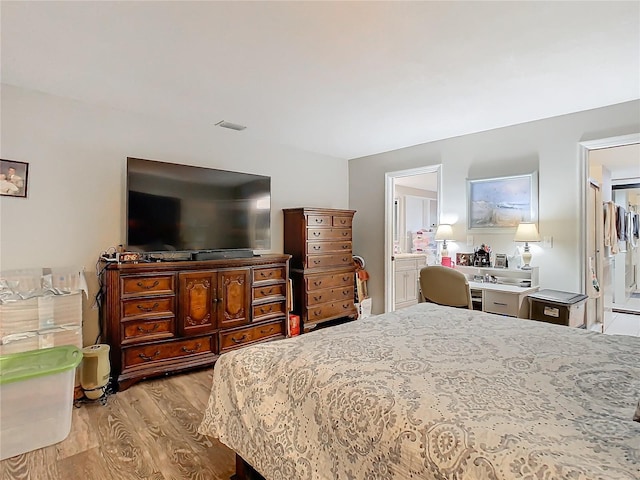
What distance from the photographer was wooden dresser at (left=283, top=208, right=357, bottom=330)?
429cm

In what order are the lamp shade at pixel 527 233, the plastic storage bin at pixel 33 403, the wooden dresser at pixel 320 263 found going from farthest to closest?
the wooden dresser at pixel 320 263 → the lamp shade at pixel 527 233 → the plastic storage bin at pixel 33 403

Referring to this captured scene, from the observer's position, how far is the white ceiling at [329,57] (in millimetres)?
1841

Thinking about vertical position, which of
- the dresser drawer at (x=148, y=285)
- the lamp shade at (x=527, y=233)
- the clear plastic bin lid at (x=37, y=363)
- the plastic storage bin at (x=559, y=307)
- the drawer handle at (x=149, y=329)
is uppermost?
the lamp shade at (x=527, y=233)

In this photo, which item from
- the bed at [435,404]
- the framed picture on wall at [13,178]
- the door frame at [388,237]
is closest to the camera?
the bed at [435,404]

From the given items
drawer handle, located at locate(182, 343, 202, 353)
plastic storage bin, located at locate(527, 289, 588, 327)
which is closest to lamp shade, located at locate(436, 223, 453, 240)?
plastic storage bin, located at locate(527, 289, 588, 327)

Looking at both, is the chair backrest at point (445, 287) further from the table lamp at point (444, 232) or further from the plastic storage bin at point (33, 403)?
the plastic storage bin at point (33, 403)

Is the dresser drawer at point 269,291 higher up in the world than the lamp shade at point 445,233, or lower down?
lower down

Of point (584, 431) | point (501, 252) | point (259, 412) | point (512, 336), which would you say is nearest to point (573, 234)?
point (501, 252)

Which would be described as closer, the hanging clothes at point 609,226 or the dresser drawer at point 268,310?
the dresser drawer at point 268,310

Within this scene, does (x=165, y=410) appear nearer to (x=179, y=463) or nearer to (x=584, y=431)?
(x=179, y=463)

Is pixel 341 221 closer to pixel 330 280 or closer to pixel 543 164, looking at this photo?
pixel 330 280

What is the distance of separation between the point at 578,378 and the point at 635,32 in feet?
6.79

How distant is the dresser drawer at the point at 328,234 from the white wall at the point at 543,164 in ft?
3.80

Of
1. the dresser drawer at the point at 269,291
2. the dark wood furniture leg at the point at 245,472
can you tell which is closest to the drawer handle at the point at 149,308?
the dresser drawer at the point at 269,291
